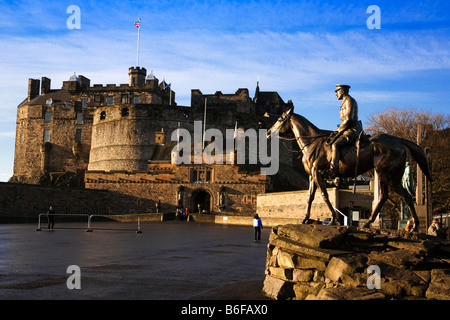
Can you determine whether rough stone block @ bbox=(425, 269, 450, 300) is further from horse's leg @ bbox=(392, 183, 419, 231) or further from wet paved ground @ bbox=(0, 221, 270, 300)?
wet paved ground @ bbox=(0, 221, 270, 300)

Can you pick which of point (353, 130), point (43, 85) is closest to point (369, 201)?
point (353, 130)

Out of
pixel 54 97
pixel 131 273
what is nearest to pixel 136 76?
pixel 54 97

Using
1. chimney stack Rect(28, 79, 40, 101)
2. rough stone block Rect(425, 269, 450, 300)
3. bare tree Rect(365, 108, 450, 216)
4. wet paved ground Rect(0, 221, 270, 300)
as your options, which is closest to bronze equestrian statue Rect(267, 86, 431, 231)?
rough stone block Rect(425, 269, 450, 300)

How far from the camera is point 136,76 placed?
239 ft

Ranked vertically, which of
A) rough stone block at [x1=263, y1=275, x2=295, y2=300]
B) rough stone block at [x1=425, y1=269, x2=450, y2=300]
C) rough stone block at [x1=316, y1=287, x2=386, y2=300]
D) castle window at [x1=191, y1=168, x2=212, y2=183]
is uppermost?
castle window at [x1=191, y1=168, x2=212, y2=183]

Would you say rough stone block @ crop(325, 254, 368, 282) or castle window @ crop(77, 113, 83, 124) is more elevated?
castle window @ crop(77, 113, 83, 124)

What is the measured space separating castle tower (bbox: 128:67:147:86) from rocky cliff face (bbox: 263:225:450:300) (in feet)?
224

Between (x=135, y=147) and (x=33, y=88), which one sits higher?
(x=33, y=88)

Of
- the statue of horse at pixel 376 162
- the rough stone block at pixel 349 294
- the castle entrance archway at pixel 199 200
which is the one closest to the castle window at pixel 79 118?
the castle entrance archway at pixel 199 200

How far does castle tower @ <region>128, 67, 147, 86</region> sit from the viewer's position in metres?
72.6

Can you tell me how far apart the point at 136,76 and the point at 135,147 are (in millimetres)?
16917

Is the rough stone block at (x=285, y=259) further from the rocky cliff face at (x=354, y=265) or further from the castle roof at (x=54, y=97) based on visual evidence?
the castle roof at (x=54, y=97)

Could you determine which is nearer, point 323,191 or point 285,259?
point 285,259

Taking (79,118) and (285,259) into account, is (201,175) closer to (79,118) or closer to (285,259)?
(79,118)
